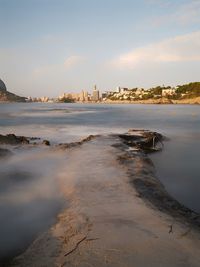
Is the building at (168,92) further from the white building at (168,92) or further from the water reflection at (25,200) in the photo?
the water reflection at (25,200)

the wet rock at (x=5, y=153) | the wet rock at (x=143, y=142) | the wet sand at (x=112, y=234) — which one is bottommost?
the wet rock at (x=143, y=142)

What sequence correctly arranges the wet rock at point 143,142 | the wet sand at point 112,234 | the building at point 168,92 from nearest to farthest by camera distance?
the wet sand at point 112,234 < the wet rock at point 143,142 < the building at point 168,92

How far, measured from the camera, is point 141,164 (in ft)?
39.3

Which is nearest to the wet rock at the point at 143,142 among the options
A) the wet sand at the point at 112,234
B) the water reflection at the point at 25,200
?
the water reflection at the point at 25,200

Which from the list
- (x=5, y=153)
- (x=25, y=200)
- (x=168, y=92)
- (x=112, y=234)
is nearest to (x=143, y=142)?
(x=5, y=153)

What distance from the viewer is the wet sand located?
463cm

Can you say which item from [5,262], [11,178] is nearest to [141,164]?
[11,178]

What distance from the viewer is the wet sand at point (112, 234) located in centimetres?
463

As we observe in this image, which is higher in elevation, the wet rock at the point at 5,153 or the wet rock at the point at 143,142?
the wet rock at the point at 5,153

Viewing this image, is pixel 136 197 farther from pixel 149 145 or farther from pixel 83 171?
pixel 149 145

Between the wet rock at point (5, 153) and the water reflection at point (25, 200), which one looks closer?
the water reflection at point (25, 200)

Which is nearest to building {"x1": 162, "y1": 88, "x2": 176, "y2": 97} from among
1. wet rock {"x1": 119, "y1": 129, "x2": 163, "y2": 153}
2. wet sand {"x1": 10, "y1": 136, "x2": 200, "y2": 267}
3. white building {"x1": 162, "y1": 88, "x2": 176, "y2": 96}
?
white building {"x1": 162, "y1": 88, "x2": 176, "y2": 96}

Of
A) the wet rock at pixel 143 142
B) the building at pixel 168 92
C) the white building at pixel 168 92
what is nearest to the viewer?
the wet rock at pixel 143 142

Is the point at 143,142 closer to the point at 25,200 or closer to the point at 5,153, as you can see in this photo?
the point at 5,153
